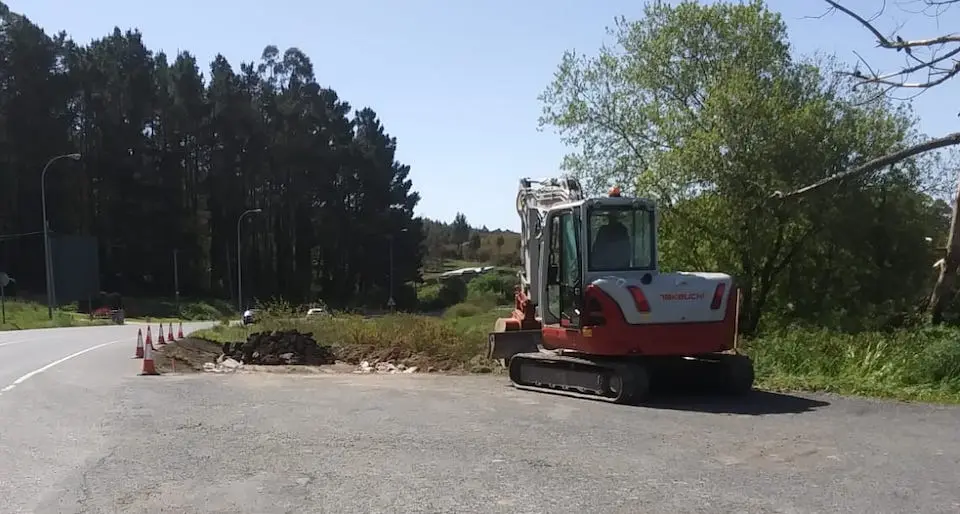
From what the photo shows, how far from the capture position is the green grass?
48688mm

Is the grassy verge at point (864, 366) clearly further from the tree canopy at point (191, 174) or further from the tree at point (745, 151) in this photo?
the tree canopy at point (191, 174)

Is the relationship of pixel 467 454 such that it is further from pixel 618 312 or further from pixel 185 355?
pixel 185 355

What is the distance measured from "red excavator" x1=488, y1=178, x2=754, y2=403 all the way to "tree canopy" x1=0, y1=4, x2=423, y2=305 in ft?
223

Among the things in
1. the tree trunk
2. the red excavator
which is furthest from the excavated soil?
the tree trunk

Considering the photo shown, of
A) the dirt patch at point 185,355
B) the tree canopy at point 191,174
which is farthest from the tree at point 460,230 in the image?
the dirt patch at point 185,355

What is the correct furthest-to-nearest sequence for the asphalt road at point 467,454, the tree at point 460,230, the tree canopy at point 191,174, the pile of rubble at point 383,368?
1. the tree at point 460,230
2. the tree canopy at point 191,174
3. the pile of rubble at point 383,368
4. the asphalt road at point 467,454

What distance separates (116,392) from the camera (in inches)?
607

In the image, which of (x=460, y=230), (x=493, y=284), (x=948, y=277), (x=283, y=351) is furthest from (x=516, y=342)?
(x=460, y=230)

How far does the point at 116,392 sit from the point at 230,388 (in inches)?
72.3

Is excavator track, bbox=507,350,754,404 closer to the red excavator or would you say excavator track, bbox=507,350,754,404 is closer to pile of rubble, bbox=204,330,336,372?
the red excavator

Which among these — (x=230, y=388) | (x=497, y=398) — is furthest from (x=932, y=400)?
(x=230, y=388)

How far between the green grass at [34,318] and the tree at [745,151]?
1341 inches

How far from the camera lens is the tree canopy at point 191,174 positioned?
241 ft

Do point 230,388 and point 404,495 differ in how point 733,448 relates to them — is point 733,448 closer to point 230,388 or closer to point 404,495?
point 404,495
